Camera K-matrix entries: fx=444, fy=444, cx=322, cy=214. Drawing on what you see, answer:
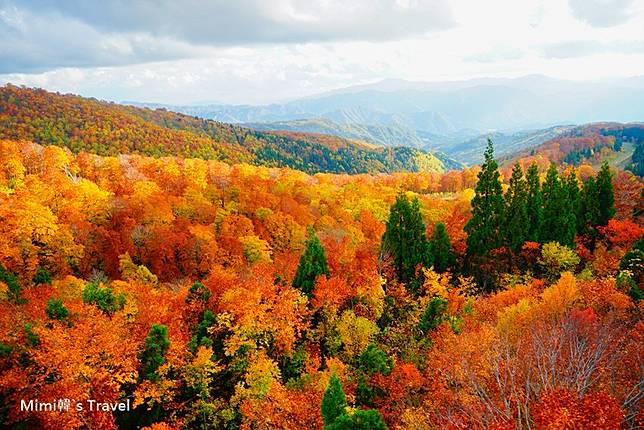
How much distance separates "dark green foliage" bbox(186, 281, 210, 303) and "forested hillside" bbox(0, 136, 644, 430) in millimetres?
97

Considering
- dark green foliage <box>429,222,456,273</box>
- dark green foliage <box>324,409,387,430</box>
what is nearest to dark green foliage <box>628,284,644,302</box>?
dark green foliage <box>429,222,456,273</box>

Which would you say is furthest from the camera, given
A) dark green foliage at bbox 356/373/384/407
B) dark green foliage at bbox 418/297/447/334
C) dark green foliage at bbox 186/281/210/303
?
dark green foliage at bbox 186/281/210/303

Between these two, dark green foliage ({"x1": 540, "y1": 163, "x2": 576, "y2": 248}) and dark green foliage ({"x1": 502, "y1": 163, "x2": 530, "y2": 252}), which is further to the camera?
dark green foliage ({"x1": 502, "y1": 163, "x2": 530, "y2": 252})

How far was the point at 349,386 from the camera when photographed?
31.6m

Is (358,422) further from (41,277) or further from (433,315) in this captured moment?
(41,277)

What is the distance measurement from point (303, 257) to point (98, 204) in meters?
33.0

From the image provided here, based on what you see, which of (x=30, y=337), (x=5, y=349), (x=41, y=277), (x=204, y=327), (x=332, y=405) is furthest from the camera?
(x=41, y=277)

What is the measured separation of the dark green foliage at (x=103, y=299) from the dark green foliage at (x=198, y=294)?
228 inches

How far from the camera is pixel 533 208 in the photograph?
55.4 metres

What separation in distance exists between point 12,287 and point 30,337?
1366 centimetres

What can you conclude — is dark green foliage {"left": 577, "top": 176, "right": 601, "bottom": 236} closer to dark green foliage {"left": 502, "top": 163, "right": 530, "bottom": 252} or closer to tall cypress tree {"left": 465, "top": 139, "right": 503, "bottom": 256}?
dark green foliage {"left": 502, "top": 163, "right": 530, "bottom": 252}

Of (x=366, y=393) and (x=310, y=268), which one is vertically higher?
(x=310, y=268)

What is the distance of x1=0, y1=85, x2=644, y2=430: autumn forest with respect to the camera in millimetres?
24141

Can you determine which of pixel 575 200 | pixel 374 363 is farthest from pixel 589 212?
pixel 374 363
